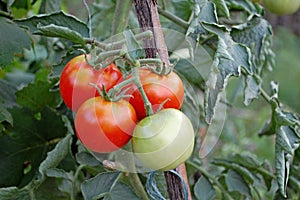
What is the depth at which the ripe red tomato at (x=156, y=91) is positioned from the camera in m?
0.69

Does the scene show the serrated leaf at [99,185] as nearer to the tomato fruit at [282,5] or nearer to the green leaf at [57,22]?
the green leaf at [57,22]

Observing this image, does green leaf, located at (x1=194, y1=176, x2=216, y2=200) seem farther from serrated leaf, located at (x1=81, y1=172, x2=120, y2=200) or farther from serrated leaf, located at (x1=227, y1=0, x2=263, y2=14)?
serrated leaf, located at (x1=227, y1=0, x2=263, y2=14)

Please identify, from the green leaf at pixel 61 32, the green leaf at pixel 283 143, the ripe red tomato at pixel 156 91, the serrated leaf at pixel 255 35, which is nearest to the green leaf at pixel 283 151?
the green leaf at pixel 283 143

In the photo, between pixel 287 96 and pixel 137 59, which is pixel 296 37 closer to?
pixel 287 96

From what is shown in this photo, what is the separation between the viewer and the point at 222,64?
2.32 ft

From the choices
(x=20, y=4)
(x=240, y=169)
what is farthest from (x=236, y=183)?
(x=20, y=4)

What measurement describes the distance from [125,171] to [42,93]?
0.31 meters

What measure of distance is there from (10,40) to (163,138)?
430mm

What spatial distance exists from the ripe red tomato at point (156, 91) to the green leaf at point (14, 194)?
272 millimetres

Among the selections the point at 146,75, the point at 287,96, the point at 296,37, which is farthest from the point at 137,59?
the point at 296,37

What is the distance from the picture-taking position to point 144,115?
704 millimetres

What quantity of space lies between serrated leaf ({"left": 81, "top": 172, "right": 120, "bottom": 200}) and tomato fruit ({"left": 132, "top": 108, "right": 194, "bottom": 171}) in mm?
144

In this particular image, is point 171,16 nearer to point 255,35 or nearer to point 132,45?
point 255,35

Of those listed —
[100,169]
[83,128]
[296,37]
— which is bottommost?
[296,37]
